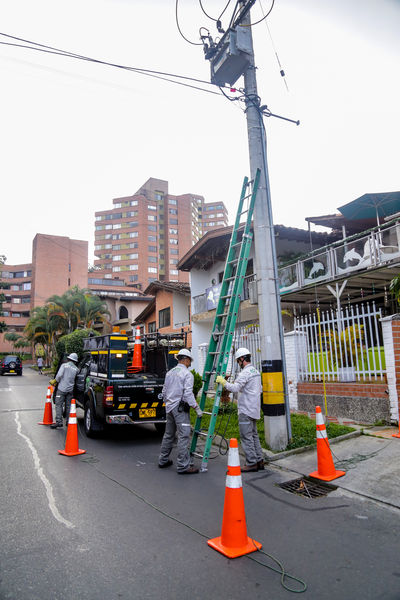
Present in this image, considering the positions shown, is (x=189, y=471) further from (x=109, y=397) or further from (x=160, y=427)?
(x=160, y=427)

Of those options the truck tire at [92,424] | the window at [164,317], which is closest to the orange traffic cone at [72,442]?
the truck tire at [92,424]

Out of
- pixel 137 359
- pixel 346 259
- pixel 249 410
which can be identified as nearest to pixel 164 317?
pixel 346 259

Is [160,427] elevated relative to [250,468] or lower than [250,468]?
elevated

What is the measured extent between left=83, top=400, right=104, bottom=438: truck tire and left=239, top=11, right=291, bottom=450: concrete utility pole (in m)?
3.49

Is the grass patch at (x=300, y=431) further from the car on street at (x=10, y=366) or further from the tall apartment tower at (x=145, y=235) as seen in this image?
the tall apartment tower at (x=145, y=235)

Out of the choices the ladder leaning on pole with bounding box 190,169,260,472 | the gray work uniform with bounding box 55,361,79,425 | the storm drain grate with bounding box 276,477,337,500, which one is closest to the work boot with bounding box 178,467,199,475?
the ladder leaning on pole with bounding box 190,169,260,472

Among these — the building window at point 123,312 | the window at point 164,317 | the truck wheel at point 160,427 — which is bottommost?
the truck wheel at point 160,427

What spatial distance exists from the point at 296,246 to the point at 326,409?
43.2ft

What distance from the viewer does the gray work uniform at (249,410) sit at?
5.92 m

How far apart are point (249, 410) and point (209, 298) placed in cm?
1588

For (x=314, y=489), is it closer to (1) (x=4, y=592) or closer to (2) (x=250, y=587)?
(2) (x=250, y=587)

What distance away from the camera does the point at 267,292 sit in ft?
23.4

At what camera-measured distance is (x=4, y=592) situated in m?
2.83

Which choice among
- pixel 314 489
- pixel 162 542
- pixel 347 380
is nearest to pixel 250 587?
pixel 162 542
